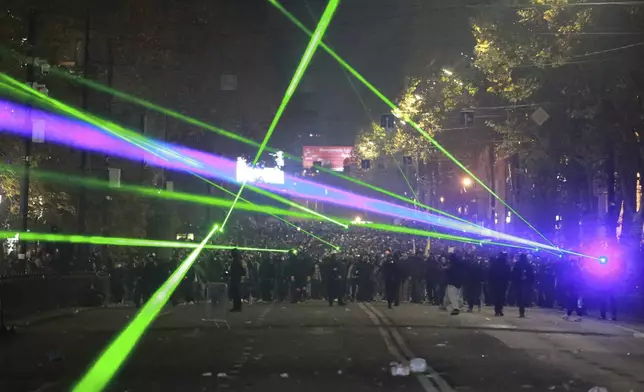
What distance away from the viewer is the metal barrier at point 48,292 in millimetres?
20656

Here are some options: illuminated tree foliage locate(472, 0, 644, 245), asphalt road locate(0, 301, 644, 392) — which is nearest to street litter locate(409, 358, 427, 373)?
asphalt road locate(0, 301, 644, 392)

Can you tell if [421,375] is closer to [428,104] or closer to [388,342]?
[388,342]

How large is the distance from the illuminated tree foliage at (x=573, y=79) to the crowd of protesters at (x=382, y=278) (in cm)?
563

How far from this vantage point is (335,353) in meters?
14.3

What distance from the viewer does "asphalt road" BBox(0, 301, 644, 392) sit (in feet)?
36.1

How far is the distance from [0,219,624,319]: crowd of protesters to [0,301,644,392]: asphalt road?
5.22ft

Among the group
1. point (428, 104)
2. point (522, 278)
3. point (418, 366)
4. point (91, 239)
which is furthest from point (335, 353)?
point (428, 104)

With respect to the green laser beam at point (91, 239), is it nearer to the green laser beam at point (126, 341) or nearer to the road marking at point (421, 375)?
the green laser beam at point (126, 341)

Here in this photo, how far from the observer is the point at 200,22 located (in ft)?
136

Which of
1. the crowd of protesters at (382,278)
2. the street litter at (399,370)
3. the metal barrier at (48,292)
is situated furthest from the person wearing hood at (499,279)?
the metal barrier at (48,292)

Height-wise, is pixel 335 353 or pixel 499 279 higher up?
pixel 499 279

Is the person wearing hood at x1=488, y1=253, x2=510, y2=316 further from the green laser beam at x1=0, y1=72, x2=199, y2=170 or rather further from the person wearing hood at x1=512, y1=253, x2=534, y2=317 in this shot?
the green laser beam at x1=0, y1=72, x2=199, y2=170

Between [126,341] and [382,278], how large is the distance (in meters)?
13.1

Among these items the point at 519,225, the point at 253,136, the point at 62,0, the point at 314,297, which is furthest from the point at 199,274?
the point at 519,225
